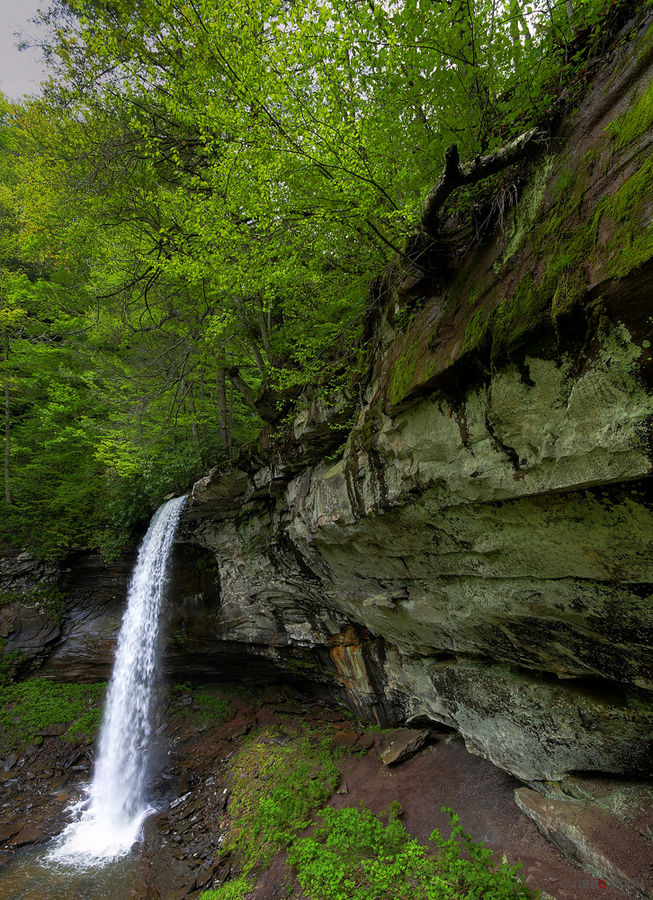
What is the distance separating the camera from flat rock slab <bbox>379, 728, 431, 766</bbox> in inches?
244

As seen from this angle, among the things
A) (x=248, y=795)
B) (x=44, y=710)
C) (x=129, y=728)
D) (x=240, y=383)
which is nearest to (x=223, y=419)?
(x=240, y=383)

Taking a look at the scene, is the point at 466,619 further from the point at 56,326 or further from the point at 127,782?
the point at 56,326

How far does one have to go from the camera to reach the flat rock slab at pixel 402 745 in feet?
20.4

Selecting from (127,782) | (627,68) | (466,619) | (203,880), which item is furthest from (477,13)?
(127,782)

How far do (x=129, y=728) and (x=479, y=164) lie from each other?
12149 millimetres

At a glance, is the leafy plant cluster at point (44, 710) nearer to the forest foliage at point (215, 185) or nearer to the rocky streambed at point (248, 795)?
the rocky streambed at point (248, 795)

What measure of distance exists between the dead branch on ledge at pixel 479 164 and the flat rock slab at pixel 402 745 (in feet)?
25.7

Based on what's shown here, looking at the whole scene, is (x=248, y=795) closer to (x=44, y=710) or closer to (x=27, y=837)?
(x=27, y=837)

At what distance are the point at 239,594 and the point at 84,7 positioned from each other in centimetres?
1144

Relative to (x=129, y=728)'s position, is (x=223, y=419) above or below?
above

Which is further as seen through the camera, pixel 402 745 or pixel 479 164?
pixel 402 745

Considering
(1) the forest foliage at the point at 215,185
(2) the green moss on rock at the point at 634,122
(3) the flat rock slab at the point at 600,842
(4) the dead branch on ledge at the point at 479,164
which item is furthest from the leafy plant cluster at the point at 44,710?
(2) the green moss on rock at the point at 634,122

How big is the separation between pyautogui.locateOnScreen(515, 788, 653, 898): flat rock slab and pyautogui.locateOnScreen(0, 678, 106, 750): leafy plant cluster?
10.1 metres

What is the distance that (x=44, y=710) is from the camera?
929cm
